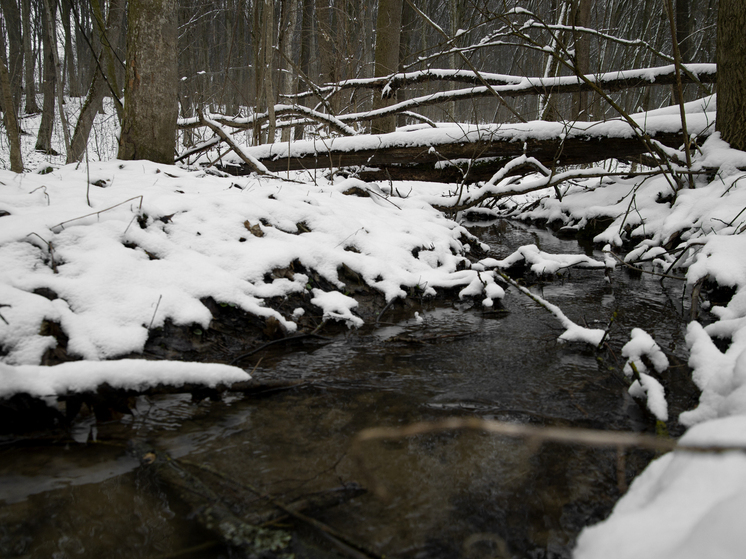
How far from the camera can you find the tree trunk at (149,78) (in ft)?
12.5

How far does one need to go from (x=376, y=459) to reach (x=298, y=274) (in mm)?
1540

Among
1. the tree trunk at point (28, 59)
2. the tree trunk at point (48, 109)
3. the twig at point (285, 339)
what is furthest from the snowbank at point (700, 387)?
the tree trunk at point (28, 59)

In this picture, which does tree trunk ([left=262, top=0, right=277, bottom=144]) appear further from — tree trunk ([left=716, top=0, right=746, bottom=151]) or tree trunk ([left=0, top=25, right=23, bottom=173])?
tree trunk ([left=716, top=0, right=746, bottom=151])

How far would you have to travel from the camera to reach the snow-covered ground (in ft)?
2.83

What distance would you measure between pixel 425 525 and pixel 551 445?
0.63m

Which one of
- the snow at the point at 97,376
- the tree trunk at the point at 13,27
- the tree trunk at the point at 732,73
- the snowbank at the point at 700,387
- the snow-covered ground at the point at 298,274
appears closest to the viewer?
the snowbank at the point at 700,387

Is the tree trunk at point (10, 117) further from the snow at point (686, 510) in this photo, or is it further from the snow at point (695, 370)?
the snow at point (686, 510)

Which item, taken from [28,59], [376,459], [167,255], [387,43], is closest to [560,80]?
[387,43]

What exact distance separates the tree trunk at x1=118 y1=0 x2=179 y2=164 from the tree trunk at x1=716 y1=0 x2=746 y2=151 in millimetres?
4936

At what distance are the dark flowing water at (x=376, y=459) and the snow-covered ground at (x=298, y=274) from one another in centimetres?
24

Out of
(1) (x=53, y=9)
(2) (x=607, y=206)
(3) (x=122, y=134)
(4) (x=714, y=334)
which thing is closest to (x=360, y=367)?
(4) (x=714, y=334)

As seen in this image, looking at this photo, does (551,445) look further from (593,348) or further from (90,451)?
(90,451)

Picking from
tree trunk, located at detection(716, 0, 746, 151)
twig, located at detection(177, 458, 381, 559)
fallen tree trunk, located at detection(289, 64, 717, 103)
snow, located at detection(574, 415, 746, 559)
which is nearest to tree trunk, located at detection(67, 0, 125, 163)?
fallen tree trunk, located at detection(289, 64, 717, 103)

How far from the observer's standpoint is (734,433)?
87cm
